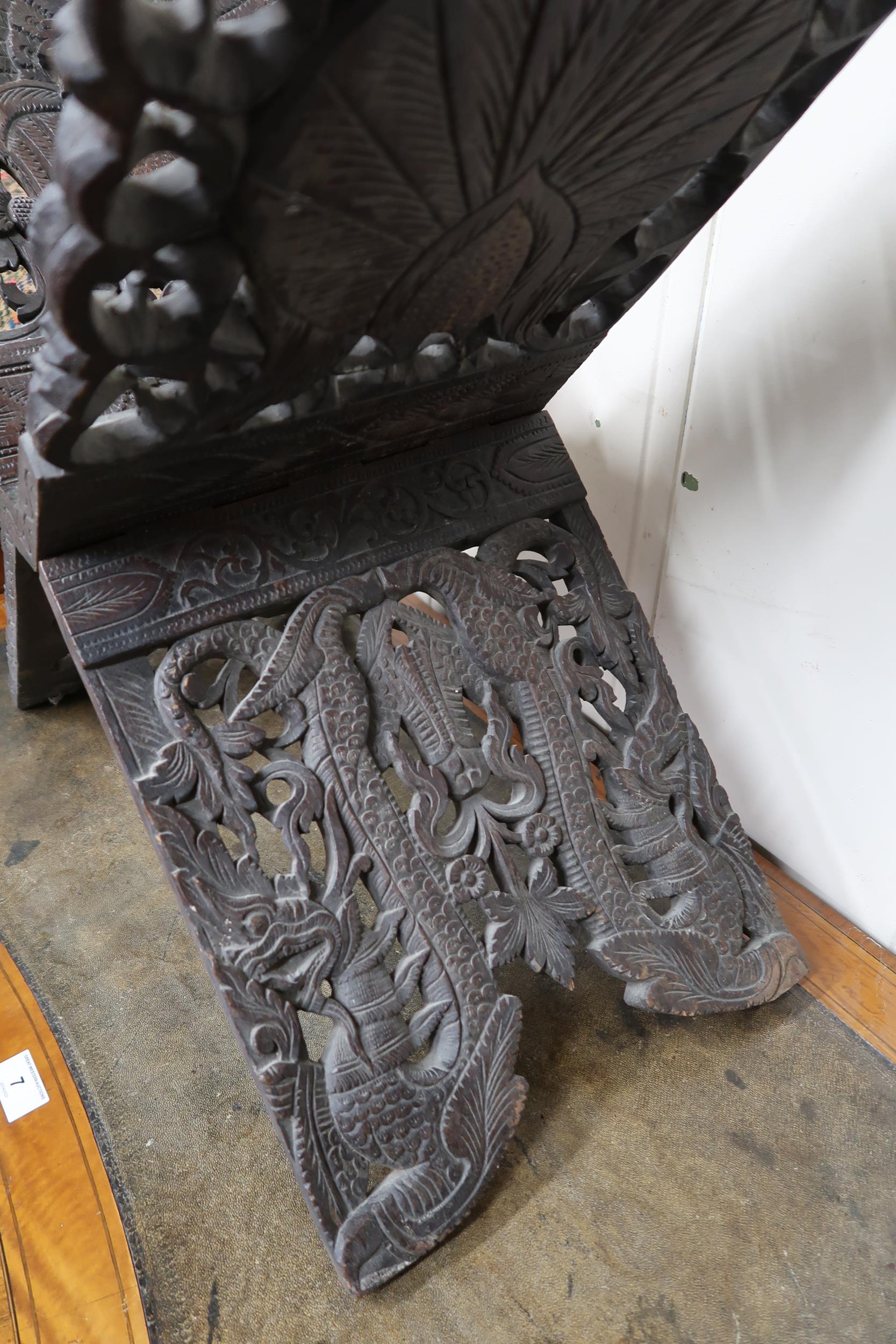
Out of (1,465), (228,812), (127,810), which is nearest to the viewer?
(228,812)

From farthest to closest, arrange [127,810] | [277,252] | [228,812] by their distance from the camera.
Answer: [127,810] → [228,812] → [277,252]

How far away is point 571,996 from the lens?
3.62ft

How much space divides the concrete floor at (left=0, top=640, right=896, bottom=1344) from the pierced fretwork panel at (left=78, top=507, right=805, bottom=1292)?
6 cm

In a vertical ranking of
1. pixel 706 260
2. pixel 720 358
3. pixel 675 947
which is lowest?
pixel 675 947

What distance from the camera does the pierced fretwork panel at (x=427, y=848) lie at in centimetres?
82

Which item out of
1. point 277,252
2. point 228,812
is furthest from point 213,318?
point 228,812

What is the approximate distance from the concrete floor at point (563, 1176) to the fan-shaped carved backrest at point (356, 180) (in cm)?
67

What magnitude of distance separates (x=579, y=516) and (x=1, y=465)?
742 millimetres

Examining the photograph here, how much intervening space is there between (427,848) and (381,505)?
0.39 metres

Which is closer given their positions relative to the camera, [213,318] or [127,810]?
[213,318]

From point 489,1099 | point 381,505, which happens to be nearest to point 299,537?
point 381,505

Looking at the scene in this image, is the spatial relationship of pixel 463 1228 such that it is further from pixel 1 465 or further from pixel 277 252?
pixel 1 465

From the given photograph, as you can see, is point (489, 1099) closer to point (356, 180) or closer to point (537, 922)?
point (537, 922)

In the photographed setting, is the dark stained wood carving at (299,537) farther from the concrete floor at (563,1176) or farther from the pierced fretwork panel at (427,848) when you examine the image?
the concrete floor at (563,1176)
